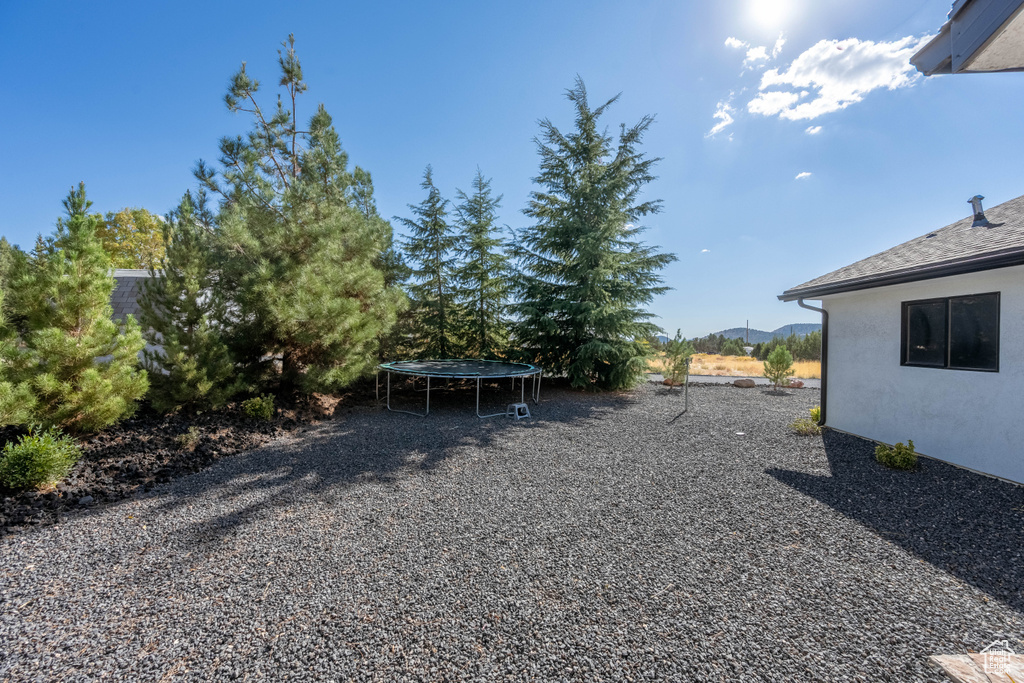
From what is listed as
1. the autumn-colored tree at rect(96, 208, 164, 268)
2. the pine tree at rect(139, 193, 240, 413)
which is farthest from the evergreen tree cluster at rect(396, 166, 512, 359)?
the autumn-colored tree at rect(96, 208, 164, 268)

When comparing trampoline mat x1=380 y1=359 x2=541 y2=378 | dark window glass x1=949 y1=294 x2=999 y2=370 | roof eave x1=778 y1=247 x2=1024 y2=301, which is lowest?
trampoline mat x1=380 y1=359 x2=541 y2=378

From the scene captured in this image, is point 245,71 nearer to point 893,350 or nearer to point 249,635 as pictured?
point 249,635

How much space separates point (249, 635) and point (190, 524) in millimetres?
1686

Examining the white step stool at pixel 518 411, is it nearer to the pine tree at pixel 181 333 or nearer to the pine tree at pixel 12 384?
the pine tree at pixel 181 333

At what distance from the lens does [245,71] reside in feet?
27.0

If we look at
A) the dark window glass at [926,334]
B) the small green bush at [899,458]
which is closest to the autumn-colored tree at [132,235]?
the small green bush at [899,458]

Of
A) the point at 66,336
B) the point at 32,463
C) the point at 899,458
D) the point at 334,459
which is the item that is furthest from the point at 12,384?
the point at 899,458

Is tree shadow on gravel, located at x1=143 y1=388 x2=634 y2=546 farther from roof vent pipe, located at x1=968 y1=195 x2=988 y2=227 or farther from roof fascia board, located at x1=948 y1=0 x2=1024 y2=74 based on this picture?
roof vent pipe, located at x1=968 y1=195 x2=988 y2=227

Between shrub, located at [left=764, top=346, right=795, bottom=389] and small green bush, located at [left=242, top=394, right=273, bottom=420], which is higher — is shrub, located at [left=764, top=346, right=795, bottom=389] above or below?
above

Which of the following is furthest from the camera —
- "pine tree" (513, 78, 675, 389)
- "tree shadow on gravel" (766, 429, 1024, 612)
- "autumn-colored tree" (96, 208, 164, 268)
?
"autumn-colored tree" (96, 208, 164, 268)

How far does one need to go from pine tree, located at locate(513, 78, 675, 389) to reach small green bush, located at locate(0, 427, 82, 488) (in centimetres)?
755

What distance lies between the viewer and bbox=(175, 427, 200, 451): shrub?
176 inches

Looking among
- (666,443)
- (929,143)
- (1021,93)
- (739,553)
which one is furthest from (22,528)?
(929,143)

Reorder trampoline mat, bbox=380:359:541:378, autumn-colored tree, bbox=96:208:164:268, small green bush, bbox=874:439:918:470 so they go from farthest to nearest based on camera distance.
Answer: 1. autumn-colored tree, bbox=96:208:164:268
2. trampoline mat, bbox=380:359:541:378
3. small green bush, bbox=874:439:918:470
